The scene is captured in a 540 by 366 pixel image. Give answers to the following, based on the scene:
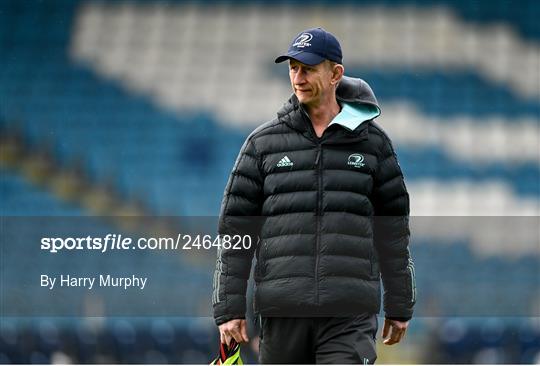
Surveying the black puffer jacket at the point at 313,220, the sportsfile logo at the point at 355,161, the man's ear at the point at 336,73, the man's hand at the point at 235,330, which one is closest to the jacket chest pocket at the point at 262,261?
the black puffer jacket at the point at 313,220

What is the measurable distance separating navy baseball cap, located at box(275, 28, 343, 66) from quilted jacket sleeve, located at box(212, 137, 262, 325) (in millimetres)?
325

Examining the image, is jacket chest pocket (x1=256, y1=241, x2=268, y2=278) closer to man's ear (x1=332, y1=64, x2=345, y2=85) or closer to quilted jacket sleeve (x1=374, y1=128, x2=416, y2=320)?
quilted jacket sleeve (x1=374, y1=128, x2=416, y2=320)

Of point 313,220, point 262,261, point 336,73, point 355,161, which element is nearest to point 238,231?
point 262,261

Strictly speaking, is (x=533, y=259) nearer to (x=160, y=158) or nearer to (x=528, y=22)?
(x=528, y=22)

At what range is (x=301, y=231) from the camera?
3.21 meters

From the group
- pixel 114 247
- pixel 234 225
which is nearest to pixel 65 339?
pixel 114 247

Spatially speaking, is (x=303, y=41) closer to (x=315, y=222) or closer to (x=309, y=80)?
(x=309, y=80)

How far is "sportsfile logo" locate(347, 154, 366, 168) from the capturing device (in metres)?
3.26

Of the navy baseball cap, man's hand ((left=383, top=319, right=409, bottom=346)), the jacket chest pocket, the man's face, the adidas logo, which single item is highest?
the navy baseball cap

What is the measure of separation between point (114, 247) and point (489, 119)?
3377 mm

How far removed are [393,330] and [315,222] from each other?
0.46 metres

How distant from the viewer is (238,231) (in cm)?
327

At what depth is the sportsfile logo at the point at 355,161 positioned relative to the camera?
326 centimetres

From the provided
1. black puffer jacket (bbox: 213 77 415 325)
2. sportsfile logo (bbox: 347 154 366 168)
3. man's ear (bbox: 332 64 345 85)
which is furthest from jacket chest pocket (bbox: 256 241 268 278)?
man's ear (bbox: 332 64 345 85)
